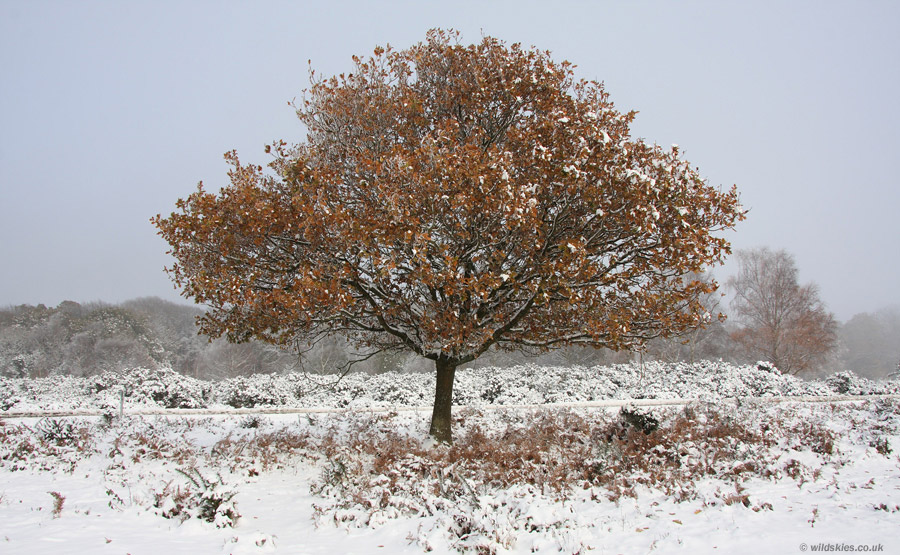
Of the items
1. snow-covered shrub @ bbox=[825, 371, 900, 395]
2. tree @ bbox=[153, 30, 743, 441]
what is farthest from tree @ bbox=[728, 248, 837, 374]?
tree @ bbox=[153, 30, 743, 441]

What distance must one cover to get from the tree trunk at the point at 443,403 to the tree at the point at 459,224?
0.14ft

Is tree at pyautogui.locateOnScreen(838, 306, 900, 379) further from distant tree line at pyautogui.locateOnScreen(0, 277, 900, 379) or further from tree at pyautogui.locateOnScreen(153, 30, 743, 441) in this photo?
tree at pyautogui.locateOnScreen(153, 30, 743, 441)

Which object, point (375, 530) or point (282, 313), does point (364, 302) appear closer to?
point (282, 313)

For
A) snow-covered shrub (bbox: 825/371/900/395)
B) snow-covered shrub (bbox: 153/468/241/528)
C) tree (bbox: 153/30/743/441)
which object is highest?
tree (bbox: 153/30/743/441)

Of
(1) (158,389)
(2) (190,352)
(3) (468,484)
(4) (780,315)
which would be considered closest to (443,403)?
(3) (468,484)

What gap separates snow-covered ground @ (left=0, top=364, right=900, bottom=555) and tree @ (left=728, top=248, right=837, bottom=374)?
18799mm

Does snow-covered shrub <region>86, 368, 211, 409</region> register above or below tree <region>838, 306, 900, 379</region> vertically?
below

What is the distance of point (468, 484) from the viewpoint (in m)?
6.65

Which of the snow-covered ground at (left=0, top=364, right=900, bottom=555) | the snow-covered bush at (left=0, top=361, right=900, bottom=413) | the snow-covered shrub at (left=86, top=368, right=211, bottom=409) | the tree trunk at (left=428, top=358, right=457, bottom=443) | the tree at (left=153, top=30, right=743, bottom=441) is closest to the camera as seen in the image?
the snow-covered ground at (left=0, top=364, right=900, bottom=555)

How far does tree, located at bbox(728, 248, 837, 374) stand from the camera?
96.8ft

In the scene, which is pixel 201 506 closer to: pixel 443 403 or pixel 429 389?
pixel 443 403

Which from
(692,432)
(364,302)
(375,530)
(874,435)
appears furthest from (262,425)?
(874,435)

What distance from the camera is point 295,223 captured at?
8383mm

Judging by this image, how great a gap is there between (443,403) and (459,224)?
4.35m
